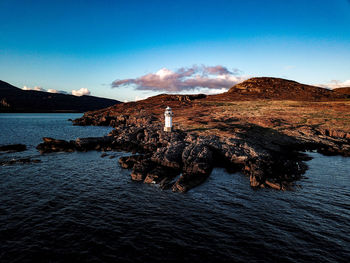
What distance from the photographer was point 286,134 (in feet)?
180

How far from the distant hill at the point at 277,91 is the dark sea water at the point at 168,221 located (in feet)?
380

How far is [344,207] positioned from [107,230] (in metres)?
24.0

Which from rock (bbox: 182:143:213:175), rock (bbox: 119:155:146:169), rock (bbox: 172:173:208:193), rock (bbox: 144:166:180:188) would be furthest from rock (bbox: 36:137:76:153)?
rock (bbox: 172:173:208:193)

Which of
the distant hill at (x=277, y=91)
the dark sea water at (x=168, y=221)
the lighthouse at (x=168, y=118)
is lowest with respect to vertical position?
the dark sea water at (x=168, y=221)

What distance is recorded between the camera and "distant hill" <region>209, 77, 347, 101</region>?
5182 inches

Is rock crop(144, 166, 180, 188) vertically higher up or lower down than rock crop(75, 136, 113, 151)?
lower down

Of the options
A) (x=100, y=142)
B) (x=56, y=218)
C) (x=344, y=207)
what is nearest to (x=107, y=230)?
(x=56, y=218)

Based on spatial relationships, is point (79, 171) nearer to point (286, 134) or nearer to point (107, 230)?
point (107, 230)

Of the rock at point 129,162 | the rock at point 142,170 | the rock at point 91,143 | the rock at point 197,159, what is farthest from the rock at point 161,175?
the rock at point 91,143

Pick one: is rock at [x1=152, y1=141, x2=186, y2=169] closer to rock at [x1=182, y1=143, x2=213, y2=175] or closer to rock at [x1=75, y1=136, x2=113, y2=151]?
rock at [x1=182, y1=143, x2=213, y2=175]

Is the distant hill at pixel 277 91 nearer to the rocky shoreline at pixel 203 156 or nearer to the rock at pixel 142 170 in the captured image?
the rocky shoreline at pixel 203 156

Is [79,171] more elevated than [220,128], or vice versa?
[220,128]

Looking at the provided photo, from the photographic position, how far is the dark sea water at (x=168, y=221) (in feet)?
47.8

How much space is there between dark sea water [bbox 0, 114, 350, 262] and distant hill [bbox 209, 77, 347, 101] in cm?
11575
